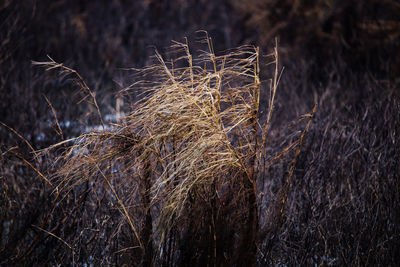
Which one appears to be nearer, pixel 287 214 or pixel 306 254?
pixel 306 254

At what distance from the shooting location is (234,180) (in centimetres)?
365

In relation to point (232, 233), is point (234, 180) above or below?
above

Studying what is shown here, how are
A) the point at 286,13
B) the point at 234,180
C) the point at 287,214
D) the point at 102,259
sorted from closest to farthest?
the point at 234,180 < the point at 102,259 < the point at 287,214 < the point at 286,13

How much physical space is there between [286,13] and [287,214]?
40.8 feet

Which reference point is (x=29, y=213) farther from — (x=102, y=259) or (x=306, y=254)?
(x=306, y=254)

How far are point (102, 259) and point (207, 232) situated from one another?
1.30 meters

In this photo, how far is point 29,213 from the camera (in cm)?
488

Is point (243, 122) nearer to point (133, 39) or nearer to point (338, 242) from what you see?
point (338, 242)

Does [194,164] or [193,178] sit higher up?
[194,164]

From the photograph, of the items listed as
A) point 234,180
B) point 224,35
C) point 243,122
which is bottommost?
point 224,35

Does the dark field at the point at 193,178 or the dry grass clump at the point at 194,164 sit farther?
the dark field at the point at 193,178

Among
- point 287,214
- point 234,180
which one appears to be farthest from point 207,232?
point 287,214

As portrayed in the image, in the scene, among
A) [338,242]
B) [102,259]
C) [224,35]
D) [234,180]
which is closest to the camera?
[234,180]

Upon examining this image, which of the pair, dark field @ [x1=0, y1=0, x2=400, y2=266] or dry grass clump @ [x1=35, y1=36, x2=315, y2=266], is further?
dark field @ [x1=0, y1=0, x2=400, y2=266]
